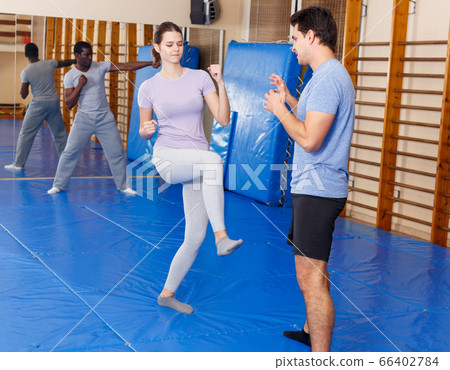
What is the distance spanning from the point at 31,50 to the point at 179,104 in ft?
15.9

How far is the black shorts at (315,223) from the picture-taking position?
2170 mm

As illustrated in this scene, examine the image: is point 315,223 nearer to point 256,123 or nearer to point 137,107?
point 256,123

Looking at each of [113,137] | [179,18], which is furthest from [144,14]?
[113,137]

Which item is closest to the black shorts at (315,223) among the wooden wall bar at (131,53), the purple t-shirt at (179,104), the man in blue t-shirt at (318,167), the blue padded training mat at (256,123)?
the man in blue t-shirt at (318,167)

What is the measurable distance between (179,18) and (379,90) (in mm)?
3465

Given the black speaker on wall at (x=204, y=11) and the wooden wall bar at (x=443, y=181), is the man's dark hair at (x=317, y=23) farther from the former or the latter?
the black speaker on wall at (x=204, y=11)

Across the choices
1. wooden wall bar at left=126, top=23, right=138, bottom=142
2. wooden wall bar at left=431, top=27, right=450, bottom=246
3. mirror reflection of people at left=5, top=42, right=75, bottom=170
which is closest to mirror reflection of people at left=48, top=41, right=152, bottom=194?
mirror reflection of people at left=5, top=42, right=75, bottom=170

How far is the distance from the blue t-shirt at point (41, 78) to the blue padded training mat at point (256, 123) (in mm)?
2037

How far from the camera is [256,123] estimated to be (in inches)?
239

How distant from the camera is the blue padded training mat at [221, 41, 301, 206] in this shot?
581 cm

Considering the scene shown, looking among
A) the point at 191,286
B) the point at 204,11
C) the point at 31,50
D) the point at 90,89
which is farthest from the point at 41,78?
the point at 191,286

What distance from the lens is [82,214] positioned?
16.6ft

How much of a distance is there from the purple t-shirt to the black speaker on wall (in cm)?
504
